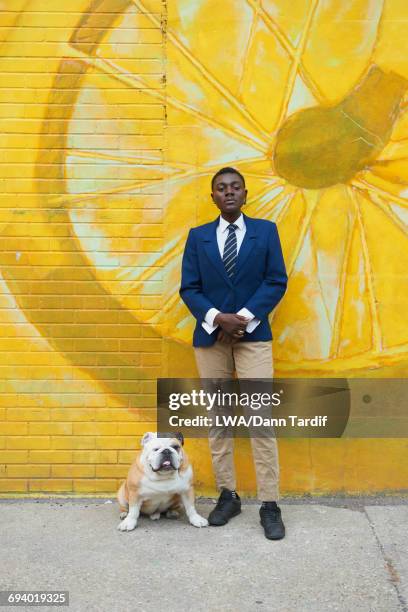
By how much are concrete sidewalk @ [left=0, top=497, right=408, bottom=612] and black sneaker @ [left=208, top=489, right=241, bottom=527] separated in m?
0.06

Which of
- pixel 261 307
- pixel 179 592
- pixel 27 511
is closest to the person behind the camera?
pixel 179 592

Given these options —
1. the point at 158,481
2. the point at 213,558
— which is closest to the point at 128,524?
the point at 158,481

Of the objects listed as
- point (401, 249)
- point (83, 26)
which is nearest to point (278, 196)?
point (401, 249)

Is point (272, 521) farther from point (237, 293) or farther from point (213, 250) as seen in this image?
point (213, 250)

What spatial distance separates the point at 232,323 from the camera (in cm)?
425

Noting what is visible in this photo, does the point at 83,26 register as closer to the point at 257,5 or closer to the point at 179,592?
the point at 257,5

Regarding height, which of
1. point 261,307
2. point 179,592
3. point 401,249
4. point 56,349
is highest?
point 401,249

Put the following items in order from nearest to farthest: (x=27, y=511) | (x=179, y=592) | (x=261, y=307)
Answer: (x=179, y=592), (x=261, y=307), (x=27, y=511)

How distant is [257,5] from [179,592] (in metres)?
3.68

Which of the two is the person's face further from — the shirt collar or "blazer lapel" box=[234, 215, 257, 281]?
"blazer lapel" box=[234, 215, 257, 281]

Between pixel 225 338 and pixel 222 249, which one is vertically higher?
pixel 222 249

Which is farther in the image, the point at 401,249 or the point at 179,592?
the point at 401,249

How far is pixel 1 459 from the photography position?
16.1 ft

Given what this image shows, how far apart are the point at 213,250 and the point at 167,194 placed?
66cm
